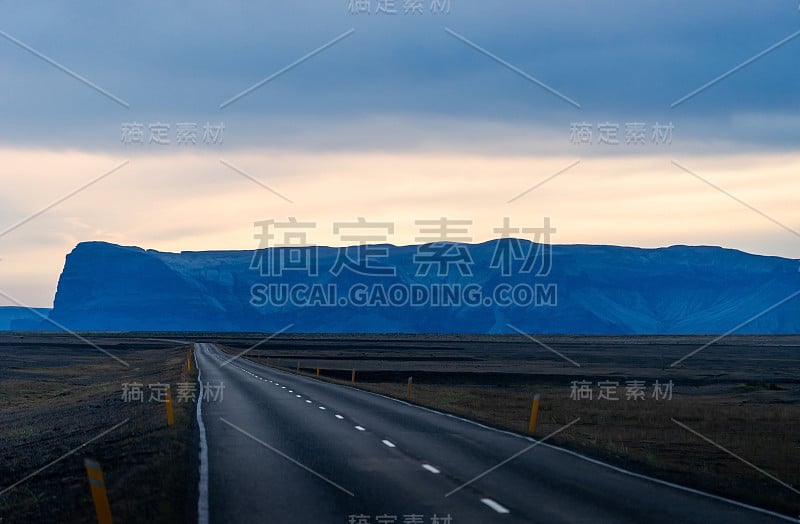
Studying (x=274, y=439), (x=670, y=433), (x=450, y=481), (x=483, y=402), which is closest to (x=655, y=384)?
(x=483, y=402)

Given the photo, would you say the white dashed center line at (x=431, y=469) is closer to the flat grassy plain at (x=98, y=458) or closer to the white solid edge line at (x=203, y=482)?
the white solid edge line at (x=203, y=482)

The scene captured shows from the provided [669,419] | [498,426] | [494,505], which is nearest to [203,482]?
[494,505]

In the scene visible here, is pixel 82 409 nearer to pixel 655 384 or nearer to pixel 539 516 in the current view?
pixel 539 516

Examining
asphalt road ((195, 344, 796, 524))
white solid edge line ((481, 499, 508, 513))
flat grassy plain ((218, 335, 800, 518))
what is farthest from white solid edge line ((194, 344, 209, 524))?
flat grassy plain ((218, 335, 800, 518))

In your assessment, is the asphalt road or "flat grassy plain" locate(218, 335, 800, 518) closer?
the asphalt road

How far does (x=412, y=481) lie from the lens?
640 inches

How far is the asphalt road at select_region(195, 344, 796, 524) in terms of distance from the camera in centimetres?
1331

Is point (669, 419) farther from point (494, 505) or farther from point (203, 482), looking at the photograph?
point (203, 482)

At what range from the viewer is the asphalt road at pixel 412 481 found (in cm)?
1331

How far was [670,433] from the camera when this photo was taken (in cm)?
3084

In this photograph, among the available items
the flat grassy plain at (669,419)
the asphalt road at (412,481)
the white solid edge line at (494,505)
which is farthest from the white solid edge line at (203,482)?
the flat grassy plain at (669,419)

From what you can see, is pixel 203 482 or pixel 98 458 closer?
pixel 203 482

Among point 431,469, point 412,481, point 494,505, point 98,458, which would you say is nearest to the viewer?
point 494,505

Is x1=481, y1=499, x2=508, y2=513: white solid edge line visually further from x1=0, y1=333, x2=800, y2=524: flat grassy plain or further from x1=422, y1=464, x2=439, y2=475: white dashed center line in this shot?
x1=0, y1=333, x2=800, y2=524: flat grassy plain
